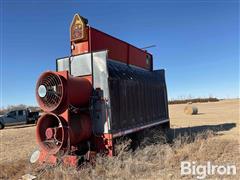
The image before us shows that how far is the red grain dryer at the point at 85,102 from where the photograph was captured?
7.89 m

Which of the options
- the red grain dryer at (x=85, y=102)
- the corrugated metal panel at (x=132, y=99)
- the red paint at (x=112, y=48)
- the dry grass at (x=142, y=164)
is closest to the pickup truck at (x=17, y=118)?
the red paint at (x=112, y=48)

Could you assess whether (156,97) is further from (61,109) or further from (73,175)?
(73,175)

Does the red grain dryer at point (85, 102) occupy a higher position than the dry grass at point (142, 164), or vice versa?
the red grain dryer at point (85, 102)

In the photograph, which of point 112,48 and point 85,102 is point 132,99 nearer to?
point 85,102

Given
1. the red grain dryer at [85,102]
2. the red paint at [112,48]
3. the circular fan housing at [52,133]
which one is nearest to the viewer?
the circular fan housing at [52,133]

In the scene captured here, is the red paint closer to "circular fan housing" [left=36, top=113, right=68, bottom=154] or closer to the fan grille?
the fan grille

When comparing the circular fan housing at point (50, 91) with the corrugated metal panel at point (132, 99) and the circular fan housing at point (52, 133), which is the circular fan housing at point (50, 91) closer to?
the circular fan housing at point (52, 133)

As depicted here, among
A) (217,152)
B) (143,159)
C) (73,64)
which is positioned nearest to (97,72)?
(73,64)

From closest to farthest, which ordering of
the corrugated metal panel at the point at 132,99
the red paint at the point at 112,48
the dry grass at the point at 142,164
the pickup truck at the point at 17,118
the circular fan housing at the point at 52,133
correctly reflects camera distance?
the dry grass at the point at 142,164
the circular fan housing at the point at 52,133
the corrugated metal panel at the point at 132,99
the red paint at the point at 112,48
the pickup truck at the point at 17,118

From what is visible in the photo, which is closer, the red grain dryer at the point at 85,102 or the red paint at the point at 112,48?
the red grain dryer at the point at 85,102

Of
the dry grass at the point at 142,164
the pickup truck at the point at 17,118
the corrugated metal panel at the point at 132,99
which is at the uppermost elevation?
the corrugated metal panel at the point at 132,99

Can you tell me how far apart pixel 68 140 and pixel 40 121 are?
1087 mm

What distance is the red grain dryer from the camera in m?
7.89

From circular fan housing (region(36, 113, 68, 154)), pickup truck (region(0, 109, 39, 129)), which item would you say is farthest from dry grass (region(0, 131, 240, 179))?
pickup truck (region(0, 109, 39, 129))
